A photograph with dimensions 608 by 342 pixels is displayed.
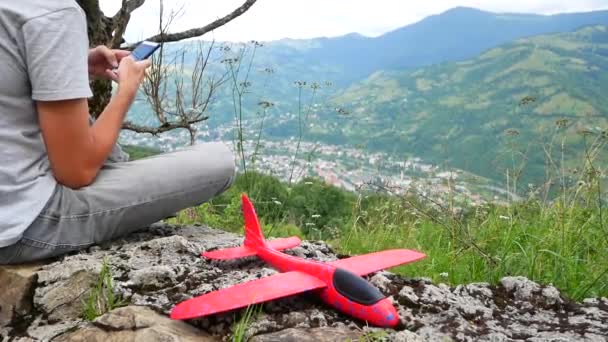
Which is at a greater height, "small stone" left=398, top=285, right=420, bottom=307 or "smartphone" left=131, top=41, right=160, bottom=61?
"smartphone" left=131, top=41, right=160, bottom=61

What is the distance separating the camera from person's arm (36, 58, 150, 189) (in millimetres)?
2275

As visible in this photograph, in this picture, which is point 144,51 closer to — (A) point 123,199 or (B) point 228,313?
(A) point 123,199

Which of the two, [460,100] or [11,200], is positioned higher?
[11,200]

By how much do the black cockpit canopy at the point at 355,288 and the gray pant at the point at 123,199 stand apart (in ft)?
3.78

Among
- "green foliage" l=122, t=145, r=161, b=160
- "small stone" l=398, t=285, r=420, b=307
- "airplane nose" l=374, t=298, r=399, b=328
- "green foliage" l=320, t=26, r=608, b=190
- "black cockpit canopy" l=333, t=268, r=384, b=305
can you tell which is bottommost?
"green foliage" l=320, t=26, r=608, b=190

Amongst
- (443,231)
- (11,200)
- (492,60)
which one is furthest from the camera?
(492,60)

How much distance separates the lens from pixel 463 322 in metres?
2.18

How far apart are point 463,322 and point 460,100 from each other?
13622cm

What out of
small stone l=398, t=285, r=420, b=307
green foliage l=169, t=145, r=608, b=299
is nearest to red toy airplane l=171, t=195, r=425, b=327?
small stone l=398, t=285, r=420, b=307

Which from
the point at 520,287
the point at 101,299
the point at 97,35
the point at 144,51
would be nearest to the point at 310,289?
the point at 101,299

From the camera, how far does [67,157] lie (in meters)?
2.42

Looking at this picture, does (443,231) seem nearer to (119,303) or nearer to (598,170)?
(598,170)

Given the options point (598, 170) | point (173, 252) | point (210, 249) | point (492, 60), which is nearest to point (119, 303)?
point (173, 252)

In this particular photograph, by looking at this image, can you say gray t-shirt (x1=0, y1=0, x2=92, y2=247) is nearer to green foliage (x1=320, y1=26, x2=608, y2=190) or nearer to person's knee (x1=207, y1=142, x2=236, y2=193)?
person's knee (x1=207, y1=142, x2=236, y2=193)
